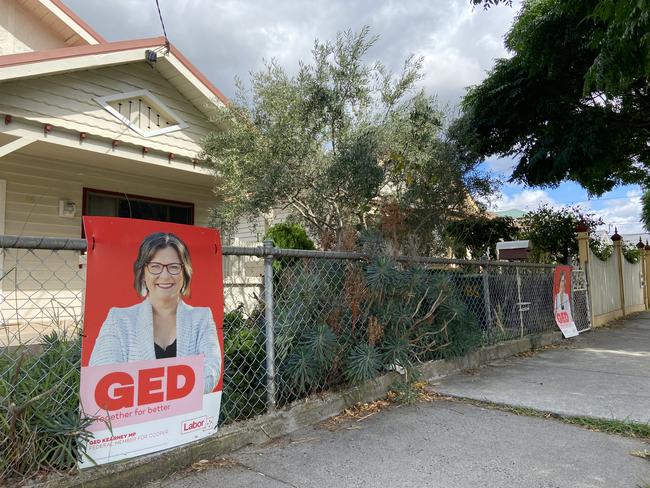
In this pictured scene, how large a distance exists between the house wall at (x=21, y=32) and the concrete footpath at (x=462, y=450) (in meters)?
11.5

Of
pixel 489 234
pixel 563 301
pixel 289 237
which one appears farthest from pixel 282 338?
pixel 489 234

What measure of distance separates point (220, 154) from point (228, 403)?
4809 mm

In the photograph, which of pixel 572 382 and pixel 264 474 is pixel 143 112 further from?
pixel 572 382

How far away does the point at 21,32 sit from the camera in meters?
10.8

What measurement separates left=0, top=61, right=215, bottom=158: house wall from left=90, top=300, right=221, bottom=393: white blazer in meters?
5.04

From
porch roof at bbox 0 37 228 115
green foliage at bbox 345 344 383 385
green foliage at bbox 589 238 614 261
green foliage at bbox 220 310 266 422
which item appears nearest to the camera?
green foliage at bbox 220 310 266 422

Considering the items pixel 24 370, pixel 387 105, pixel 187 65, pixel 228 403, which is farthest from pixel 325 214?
pixel 24 370

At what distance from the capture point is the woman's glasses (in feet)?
9.26

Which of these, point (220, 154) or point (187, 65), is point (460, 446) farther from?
point (187, 65)

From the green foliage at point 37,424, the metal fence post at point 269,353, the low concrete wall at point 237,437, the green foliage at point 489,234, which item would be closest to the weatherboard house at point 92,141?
the green foliage at point 37,424

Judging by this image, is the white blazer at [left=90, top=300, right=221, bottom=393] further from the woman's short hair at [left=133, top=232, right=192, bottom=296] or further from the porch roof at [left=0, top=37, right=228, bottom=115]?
the porch roof at [left=0, top=37, right=228, bottom=115]

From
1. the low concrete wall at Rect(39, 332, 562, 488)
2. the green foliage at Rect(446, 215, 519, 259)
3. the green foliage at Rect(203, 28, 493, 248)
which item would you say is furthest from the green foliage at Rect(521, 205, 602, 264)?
the low concrete wall at Rect(39, 332, 562, 488)

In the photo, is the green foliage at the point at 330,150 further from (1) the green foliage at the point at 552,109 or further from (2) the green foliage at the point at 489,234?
(2) the green foliage at the point at 489,234

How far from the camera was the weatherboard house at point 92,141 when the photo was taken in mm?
6477
